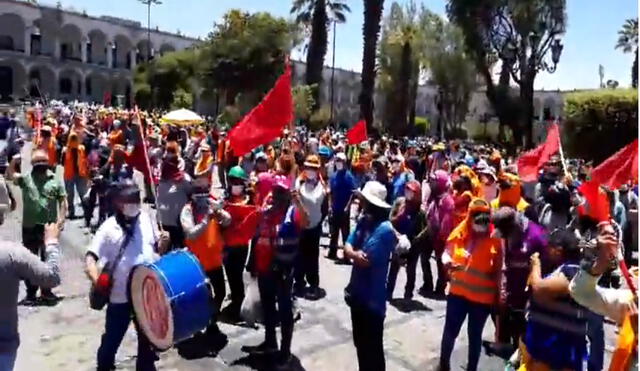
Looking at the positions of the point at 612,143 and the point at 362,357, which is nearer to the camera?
the point at 362,357

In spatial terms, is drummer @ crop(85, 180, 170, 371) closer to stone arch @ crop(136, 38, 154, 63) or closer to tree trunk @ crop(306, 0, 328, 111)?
tree trunk @ crop(306, 0, 328, 111)

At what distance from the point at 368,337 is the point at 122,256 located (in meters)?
1.75

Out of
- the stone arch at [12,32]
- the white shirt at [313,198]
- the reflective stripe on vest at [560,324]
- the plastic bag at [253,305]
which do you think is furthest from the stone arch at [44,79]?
the reflective stripe on vest at [560,324]

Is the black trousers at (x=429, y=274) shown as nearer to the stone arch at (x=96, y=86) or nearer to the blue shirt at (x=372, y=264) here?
the blue shirt at (x=372, y=264)

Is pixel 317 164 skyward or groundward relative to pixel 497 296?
skyward

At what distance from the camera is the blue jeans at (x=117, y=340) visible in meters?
5.03

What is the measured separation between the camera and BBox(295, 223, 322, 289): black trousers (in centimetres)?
853

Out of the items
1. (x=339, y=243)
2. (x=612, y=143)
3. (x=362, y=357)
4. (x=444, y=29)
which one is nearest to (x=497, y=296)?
(x=362, y=357)

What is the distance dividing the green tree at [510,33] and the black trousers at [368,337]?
32.4 metres

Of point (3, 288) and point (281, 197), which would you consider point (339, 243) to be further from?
point (3, 288)

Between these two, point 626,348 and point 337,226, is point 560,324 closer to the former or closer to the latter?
point 626,348

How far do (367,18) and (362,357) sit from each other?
951 inches

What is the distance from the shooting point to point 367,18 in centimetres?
2842

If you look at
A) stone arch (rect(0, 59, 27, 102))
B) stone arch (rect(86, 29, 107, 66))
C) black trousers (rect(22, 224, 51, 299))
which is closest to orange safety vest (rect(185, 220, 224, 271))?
black trousers (rect(22, 224, 51, 299))
